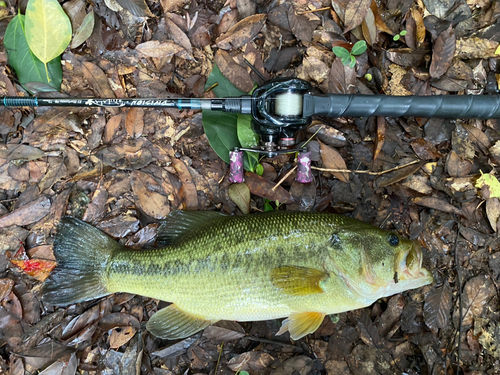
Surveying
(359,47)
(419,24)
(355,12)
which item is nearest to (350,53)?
(359,47)

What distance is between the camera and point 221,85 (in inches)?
111

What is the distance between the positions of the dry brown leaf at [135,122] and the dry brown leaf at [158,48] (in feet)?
1.70

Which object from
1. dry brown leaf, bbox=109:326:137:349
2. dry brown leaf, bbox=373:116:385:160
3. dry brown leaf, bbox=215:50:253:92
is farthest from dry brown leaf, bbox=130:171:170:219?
dry brown leaf, bbox=373:116:385:160

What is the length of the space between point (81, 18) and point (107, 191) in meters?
1.54

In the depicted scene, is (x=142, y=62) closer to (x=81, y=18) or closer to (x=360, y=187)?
(x=81, y=18)

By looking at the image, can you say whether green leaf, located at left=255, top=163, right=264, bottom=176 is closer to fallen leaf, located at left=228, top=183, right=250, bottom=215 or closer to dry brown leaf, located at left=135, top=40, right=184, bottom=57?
fallen leaf, located at left=228, top=183, right=250, bottom=215

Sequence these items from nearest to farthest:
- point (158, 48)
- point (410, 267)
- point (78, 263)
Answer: point (410, 267)
point (78, 263)
point (158, 48)

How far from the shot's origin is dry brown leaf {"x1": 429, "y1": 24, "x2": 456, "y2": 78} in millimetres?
2771

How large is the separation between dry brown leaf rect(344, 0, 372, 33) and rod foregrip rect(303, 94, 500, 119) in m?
0.80

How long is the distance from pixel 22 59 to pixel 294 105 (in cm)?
237

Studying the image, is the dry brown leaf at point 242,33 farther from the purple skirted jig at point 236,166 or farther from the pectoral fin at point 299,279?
the pectoral fin at point 299,279

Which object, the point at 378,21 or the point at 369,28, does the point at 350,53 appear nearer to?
the point at 369,28

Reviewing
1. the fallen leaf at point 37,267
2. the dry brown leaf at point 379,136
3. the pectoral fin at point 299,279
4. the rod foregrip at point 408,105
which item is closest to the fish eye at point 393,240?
the pectoral fin at point 299,279

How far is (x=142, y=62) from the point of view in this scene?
9.38 feet
